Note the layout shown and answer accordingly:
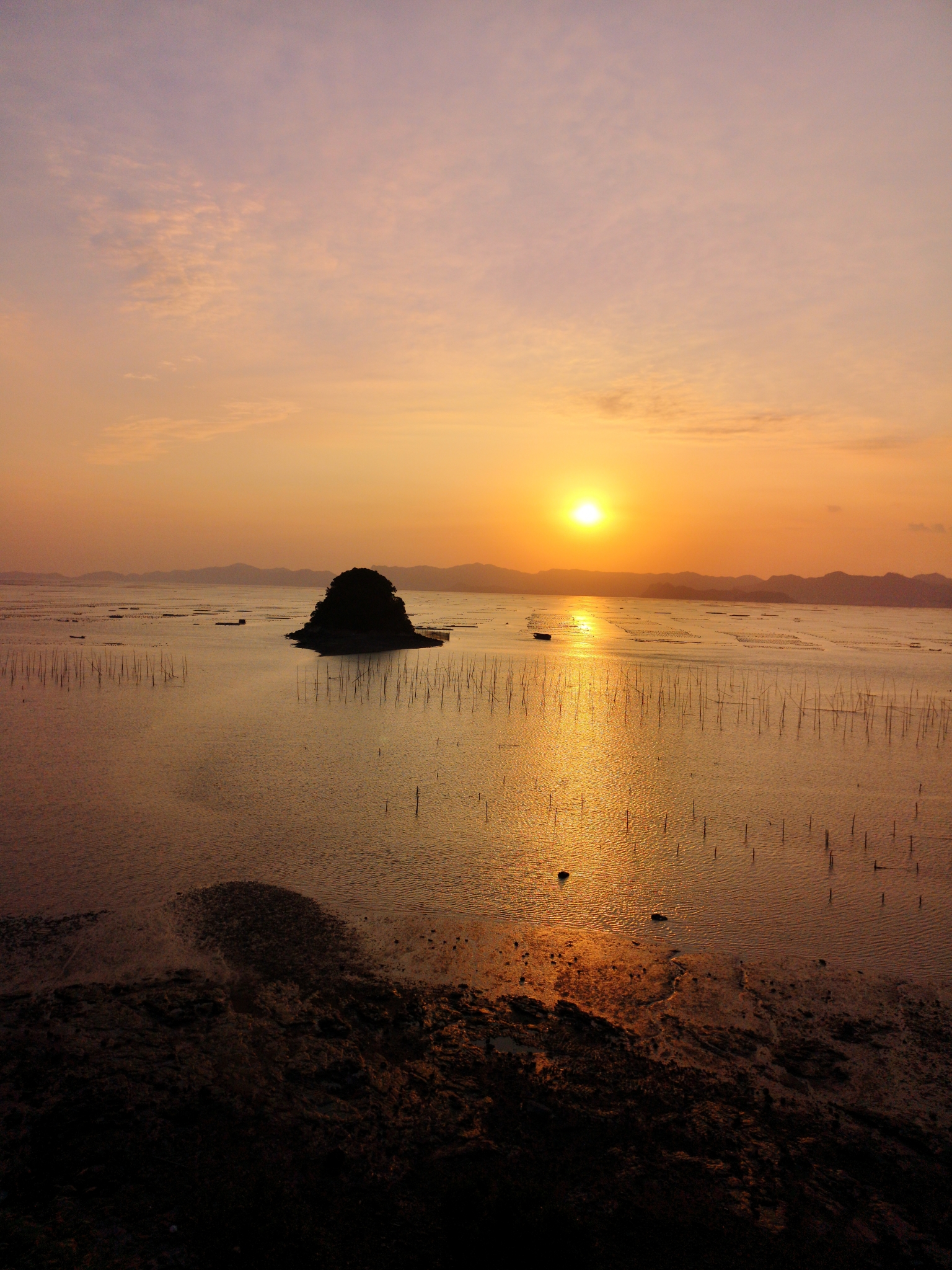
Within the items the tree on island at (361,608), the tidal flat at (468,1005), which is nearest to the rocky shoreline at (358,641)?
the tree on island at (361,608)

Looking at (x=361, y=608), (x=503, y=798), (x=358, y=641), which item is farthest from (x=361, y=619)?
(x=503, y=798)

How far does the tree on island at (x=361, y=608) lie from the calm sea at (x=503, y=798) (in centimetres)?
1500

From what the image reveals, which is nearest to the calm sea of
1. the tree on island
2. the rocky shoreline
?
the rocky shoreline

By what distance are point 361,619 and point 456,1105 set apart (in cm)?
4704

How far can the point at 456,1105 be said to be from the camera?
611cm

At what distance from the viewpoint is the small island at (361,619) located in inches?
2014

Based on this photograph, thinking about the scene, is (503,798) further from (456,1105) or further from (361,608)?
(361,608)

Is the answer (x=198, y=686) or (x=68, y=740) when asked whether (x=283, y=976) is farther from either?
(x=198, y=686)

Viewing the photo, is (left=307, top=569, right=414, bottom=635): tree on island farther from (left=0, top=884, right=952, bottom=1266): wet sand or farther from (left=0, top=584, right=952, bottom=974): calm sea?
(left=0, top=884, right=952, bottom=1266): wet sand

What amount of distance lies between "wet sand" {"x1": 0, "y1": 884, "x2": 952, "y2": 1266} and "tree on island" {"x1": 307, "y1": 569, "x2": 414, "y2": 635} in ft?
142

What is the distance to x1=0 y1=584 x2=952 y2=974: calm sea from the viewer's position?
10.5m

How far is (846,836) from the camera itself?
13797 mm

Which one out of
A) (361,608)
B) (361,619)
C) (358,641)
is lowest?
(358,641)

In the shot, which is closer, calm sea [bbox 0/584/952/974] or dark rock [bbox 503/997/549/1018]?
dark rock [bbox 503/997/549/1018]
